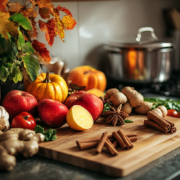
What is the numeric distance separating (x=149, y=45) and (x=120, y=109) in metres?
0.73

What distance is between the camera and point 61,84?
50.9 inches

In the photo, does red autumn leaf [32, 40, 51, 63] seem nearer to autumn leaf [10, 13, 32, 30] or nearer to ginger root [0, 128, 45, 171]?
autumn leaf [10, 13, 32, 30]

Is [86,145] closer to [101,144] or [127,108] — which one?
[101,144]

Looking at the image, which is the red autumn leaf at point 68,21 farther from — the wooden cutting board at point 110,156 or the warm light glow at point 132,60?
the warm light glow at point 132,60

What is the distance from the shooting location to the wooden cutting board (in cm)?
79

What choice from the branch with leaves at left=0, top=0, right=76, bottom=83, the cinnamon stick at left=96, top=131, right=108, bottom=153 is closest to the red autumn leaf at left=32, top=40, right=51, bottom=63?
the branch with leaves at left=0, top=0, right=76, bottom=83

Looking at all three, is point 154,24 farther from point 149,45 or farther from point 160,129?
point 160,129

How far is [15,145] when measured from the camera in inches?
32.2

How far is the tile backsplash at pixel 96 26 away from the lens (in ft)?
6.28

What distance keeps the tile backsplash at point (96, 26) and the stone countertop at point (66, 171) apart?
105cm

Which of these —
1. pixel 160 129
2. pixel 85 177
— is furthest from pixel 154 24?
pixel 85 177

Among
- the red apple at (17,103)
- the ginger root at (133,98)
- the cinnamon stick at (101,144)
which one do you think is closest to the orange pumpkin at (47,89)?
the red apple at (17,103)

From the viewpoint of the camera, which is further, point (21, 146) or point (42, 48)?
point (42, 48)

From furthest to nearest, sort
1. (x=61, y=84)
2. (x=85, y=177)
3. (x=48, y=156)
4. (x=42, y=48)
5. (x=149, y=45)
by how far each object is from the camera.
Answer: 1. (x=149, y=45)
2. (x=61, y=84)
3. (x=42, y=48)
4. (x=48, y=156)
5. (x=85, y=177)
